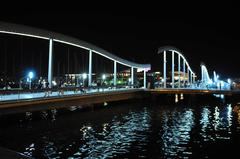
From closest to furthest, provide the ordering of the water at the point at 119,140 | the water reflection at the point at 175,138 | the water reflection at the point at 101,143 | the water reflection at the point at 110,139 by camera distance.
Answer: the water reflection at the point at 101,143 → the water at the point at 119,140 → the water reflection at the point at 110,139 → the water reflection at the point at 175,138

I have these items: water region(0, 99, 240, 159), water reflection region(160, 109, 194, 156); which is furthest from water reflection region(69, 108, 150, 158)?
water reflection region(160, 109, 194, 156)

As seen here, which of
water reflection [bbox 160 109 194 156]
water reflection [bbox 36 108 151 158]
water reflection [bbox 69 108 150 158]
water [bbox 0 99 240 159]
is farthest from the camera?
water reflection [bbox 160 109 194 156]

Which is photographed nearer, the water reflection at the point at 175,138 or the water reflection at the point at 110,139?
the water reflection at the point at 110,139

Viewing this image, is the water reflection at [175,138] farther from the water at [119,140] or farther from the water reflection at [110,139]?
the water reflection at [110,139]

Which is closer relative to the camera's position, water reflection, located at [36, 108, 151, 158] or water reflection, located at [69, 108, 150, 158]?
water reflection, located at [36, 108, 151, 158]

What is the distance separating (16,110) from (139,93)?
132 feet

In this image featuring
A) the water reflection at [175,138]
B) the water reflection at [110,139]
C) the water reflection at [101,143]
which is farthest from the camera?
the water reflection at [175,138]

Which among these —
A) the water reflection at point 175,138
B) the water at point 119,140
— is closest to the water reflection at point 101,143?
the water at point 119,140

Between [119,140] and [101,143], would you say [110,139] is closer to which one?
[119,140]

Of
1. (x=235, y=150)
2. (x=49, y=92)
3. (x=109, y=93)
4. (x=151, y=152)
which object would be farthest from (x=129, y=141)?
(x=109, y=93)

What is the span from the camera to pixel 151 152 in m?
17.5

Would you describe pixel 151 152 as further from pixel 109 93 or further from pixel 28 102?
pixel 109 93

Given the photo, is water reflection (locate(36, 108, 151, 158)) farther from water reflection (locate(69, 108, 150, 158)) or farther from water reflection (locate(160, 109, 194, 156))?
water reflection (locate(160, 109, 194, 156))

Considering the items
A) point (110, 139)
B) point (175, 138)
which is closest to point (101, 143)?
point (110, 139)
